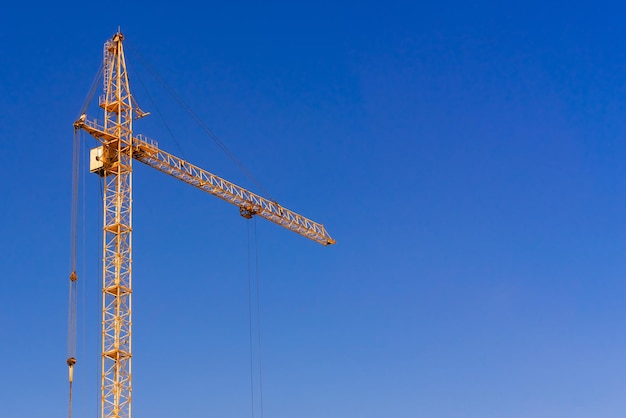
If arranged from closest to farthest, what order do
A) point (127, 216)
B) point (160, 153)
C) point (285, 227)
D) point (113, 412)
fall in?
1. point (113, 412)
2. point (127, 216)
3. point (160, 153)
4. point (285, 227)

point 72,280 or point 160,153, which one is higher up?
point 160,153

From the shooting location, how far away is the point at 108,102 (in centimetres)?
10525

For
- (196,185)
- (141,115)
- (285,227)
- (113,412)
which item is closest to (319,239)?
(285,227)

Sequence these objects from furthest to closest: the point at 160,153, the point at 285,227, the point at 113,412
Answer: the point at 285,227 → the point at 160,153 → the point at 113,412

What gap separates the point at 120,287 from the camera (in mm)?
98938

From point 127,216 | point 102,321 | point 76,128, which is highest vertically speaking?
point 76,128

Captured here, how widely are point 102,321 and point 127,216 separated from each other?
10041 mm

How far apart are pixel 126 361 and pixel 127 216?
13225 mm

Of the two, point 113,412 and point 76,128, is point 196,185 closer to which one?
point 76,128

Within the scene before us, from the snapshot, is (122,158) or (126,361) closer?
(126,361)

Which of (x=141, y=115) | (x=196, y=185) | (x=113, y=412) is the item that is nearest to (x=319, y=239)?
(x=196, y=185)

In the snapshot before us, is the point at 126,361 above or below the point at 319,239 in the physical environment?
below

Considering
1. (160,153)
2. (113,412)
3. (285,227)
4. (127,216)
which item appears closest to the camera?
(113,412)

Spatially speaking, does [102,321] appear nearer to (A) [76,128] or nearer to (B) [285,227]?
(A) [76,128]
